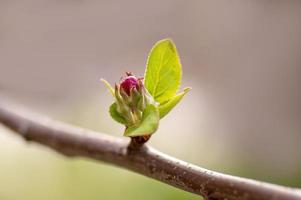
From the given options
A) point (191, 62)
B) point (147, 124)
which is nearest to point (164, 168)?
point (147, 124)

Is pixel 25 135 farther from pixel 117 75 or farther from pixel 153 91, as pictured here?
pixel 117 75

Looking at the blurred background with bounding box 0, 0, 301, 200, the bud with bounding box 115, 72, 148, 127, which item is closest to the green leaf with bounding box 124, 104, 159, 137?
the bud with bounding box 115, 72, 148, 127

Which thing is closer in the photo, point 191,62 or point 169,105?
point 169,105

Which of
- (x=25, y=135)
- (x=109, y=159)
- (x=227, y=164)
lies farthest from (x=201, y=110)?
(x=109, y=159)

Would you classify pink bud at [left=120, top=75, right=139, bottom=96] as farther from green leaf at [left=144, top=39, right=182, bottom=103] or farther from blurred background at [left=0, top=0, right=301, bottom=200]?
blurred background at [left=0, top=0, right=301, bottom=200]

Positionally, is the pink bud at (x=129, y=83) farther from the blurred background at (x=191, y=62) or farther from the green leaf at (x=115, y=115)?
the blurred background at (x=191, y=62)

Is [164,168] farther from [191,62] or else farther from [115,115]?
[191,62]
